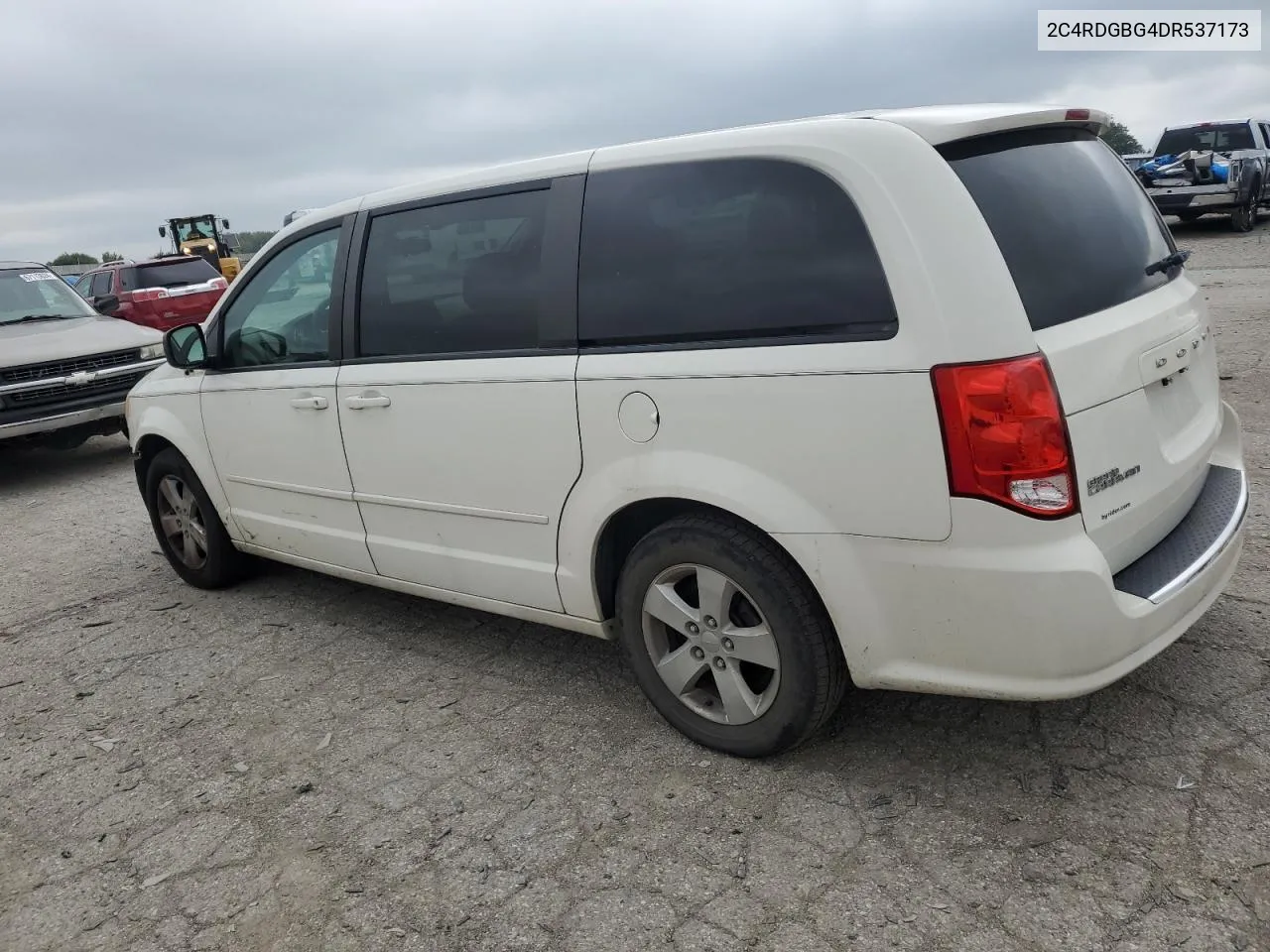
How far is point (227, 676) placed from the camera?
13.3ft

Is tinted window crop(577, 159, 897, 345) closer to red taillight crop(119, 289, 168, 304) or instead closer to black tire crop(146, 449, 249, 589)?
black tire crop(146, 449, 249, 589)

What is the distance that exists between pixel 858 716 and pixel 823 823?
56cm

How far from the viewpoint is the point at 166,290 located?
49.8 ft

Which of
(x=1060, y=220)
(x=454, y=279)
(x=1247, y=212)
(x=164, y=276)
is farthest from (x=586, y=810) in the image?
(x=1247, y=212)

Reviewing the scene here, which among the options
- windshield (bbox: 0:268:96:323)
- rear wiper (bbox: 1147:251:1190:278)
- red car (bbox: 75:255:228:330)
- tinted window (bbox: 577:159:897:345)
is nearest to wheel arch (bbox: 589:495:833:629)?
tinted window (bbox: 577:159:897:345)

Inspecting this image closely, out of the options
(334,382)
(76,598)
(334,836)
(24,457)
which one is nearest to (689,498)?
(334,836)

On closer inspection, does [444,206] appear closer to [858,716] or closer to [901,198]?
[901,198]

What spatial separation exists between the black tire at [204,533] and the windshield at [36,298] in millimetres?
5218

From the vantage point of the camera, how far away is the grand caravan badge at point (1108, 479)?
7.93 feet

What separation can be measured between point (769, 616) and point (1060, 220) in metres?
1.30

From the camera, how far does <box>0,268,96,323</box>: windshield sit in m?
9.27

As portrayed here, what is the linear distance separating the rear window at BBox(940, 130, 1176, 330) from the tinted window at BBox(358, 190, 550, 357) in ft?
4.42

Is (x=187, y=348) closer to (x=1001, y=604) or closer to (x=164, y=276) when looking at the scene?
(x=1001, y=604)

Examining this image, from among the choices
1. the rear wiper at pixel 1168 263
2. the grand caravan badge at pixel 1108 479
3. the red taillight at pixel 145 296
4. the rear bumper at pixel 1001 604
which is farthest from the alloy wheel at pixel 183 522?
the red taillight at pixel 145 296
